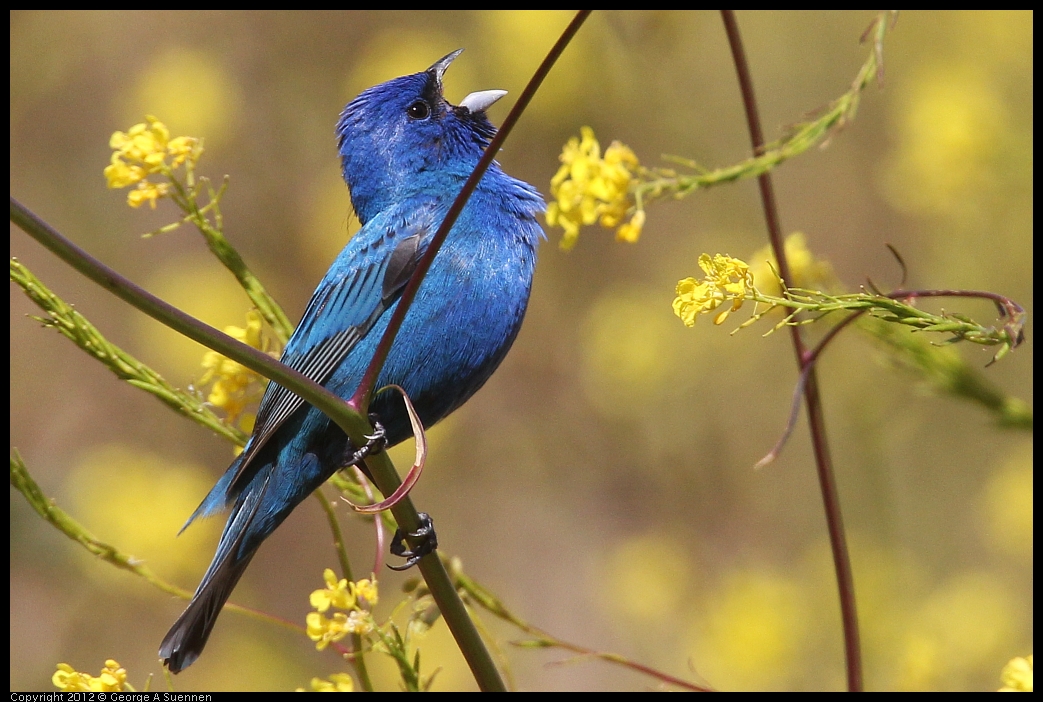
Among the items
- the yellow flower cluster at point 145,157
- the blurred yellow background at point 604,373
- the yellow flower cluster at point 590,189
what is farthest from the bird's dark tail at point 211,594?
the blurred yellow background at point 604,373

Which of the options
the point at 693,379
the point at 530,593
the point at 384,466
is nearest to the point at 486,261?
the point at 384,466

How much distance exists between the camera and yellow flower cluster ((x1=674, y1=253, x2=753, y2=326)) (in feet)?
5.05

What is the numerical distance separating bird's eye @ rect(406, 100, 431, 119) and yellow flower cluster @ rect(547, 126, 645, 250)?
160cm

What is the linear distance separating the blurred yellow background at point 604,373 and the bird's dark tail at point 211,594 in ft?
5.07

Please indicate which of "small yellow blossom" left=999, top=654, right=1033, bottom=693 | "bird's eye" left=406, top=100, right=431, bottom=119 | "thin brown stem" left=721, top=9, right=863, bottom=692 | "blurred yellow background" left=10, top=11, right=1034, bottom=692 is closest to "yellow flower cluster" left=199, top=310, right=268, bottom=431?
"thin brown stem" left=721, top=9, right=863, bottom=692

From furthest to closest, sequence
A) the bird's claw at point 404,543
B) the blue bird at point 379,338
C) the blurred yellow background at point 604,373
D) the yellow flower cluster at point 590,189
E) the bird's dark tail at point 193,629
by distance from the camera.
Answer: the blurred yellow background at point 604,373, the blue bird at point 379,338, the bird's dark tail at point 193,629, the bird's claw at point 404,543, the yellow flower cluster at point 590,189

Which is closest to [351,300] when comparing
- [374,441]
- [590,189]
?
[374,441]

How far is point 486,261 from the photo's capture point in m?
2.71

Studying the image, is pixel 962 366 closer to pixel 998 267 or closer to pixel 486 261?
pixel 486 261

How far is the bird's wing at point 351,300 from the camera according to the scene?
2.80 m

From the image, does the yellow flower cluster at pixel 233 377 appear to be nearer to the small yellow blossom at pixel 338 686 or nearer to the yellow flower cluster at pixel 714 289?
the small yellow blossom at pixel 338 686

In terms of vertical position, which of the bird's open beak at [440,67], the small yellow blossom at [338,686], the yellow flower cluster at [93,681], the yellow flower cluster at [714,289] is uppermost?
the bird's open beak at [440,67]

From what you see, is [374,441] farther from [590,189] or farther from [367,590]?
[590,189]

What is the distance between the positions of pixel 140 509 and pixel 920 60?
474cm
